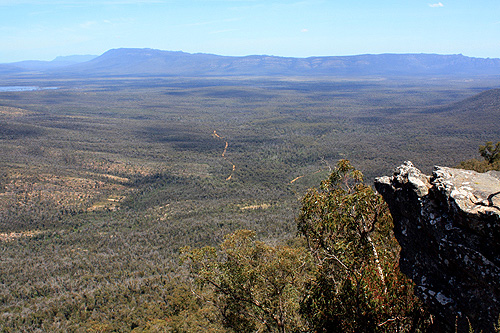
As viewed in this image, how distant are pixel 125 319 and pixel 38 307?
22.5ft

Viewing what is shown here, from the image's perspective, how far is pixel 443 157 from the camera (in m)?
61.4

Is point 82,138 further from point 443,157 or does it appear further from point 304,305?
point 304,305

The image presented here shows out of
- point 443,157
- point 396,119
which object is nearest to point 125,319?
point 443,157

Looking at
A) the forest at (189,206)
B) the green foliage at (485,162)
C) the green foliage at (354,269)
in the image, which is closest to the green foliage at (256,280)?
the forest at (189,206)

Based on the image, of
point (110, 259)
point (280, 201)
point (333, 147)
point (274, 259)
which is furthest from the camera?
point (333, 147)

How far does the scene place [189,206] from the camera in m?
44.6

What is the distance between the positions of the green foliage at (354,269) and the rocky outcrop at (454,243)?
0.54 metres

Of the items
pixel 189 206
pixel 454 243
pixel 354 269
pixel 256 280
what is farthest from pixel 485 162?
pixel 189 206

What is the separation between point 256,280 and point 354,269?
374 centimetres

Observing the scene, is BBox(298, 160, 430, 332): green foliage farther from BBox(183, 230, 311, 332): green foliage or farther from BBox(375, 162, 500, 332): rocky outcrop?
BBox(183, 230, 311, 332): green foliage

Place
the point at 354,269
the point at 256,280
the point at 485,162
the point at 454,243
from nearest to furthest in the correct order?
1. the point at 454,243
2. the point at 354,269
3. the point at 256,280
4. the point at 485,162

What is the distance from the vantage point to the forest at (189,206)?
984 centimetres

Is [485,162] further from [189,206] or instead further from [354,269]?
[189,206]

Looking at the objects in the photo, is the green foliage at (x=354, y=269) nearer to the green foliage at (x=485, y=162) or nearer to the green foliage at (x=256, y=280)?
the green foliage at (x=256, y=280)
